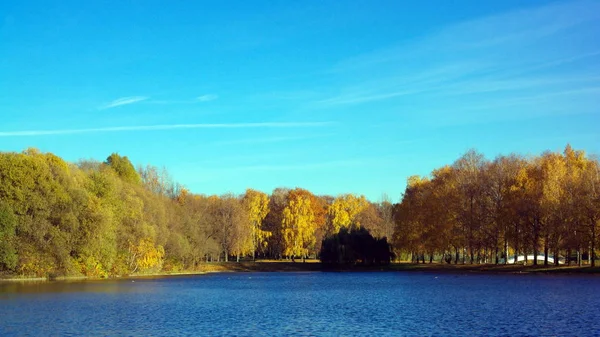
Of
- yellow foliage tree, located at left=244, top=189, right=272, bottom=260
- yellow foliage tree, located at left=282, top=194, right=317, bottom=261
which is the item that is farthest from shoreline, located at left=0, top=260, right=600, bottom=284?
yellow foliage tree, located at left=244, top=189, right=272, bottom=260

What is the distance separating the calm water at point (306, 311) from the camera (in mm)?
30328

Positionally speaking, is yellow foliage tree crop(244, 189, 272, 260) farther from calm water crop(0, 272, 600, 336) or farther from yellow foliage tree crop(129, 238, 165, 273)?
calm water crop(0, 272, 600, 336)

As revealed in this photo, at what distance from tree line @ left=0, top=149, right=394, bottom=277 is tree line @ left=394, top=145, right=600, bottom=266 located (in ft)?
55.2

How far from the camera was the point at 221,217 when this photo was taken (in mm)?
110938

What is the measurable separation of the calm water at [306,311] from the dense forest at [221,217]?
13.1 metres

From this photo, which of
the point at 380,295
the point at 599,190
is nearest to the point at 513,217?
the point at 599,190

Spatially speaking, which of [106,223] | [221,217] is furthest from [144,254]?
[221,217]

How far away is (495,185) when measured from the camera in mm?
87938

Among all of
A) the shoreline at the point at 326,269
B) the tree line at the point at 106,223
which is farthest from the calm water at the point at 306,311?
the shoreline at the point at 326,269

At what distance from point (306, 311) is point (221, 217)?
239 ft

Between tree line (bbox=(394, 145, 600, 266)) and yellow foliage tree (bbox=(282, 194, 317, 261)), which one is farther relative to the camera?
yellow foliage tree (bbox=(282, 194, 317, 261))

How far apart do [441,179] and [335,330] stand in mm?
70715

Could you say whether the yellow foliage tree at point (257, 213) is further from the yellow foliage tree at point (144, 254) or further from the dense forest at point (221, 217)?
the yellow foliage tree at point (144, 254)

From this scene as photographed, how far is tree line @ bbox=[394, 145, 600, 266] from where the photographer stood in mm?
74250
